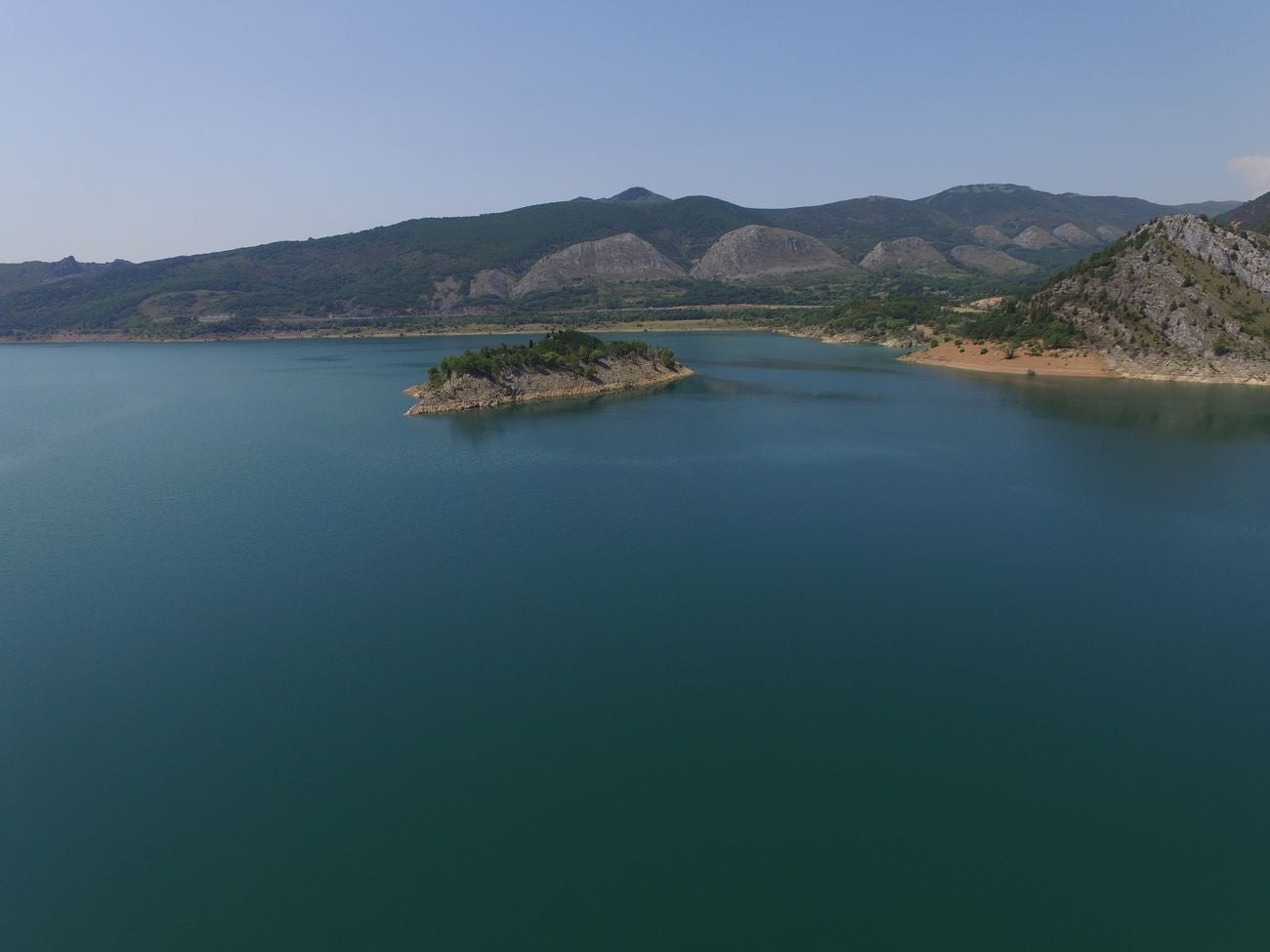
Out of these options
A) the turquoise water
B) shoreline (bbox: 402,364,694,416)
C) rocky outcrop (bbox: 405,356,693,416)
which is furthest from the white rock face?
rocky outcrop (bbox: 405,356,693,416)

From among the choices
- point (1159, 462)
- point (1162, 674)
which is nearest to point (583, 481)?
point (1162, 674)

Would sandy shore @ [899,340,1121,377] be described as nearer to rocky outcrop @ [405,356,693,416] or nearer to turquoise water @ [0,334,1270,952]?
Result: rocky outcrop @ [405,356,693,416]

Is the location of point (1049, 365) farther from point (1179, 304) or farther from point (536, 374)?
point (536, 374)

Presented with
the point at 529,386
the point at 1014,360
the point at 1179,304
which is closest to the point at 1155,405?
the point at 1179,304

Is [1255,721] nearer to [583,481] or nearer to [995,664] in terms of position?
[995,664]

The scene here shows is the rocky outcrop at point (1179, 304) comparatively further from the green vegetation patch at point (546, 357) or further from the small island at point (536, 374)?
the green vegetation patch at point (546, 357)

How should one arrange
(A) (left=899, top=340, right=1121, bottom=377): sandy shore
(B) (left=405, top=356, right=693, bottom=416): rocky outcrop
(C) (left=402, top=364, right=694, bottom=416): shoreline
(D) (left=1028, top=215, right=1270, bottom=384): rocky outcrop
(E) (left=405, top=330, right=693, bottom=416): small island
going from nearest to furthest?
(C) (left=402, top=364, right=694, bottom=416): shoreline
(B) (left=405, top=356, right=693, bottom=416): rocky outcrop
(E) (left=405, top=330, right=693, bottom=416): small island
(D) (left=1028, top=215, right=1270, bottom=384): rocky outcrop
(A) (left=899, top=340, right=1121, bottom=377): sandy shore
